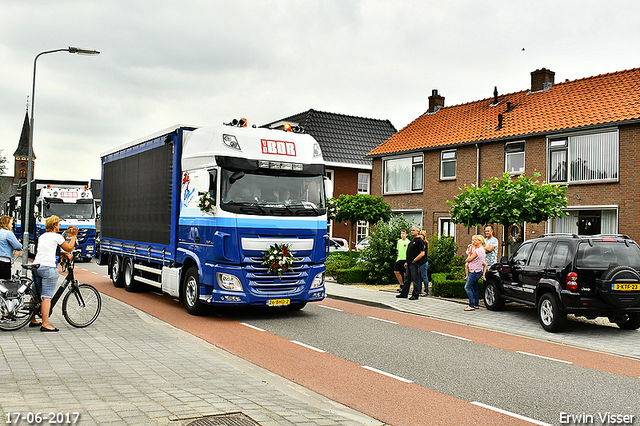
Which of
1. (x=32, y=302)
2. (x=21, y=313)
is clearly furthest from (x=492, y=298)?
(x=21, y=313)

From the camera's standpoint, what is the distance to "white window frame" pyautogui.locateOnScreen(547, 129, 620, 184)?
20297mm

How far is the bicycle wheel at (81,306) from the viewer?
30.6 ft

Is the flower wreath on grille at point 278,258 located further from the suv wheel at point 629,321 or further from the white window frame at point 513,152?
the white window frame at point 513,152

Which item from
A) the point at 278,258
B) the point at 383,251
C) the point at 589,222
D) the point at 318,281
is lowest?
the point at 318,281

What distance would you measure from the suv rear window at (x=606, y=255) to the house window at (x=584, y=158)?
1077cm

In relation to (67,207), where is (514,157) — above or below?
above

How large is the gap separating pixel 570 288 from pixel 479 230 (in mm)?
14795

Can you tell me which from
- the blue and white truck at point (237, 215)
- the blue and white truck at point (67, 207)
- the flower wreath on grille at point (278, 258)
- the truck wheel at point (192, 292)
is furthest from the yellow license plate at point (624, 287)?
the blue and white truck at point (67, 207)

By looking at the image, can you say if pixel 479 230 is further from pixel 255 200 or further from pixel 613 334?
pixel 255 200

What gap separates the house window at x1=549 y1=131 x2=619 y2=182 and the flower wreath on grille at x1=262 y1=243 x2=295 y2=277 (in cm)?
1444

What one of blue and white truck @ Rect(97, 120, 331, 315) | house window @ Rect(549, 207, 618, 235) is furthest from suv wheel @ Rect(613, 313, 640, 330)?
house window @ Rect(549, 207, 618, 235)

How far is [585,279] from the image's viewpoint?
A: 10305 mm

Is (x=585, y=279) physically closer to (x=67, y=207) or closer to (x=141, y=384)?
(x=141, y=384)

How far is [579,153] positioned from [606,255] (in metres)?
12.2
